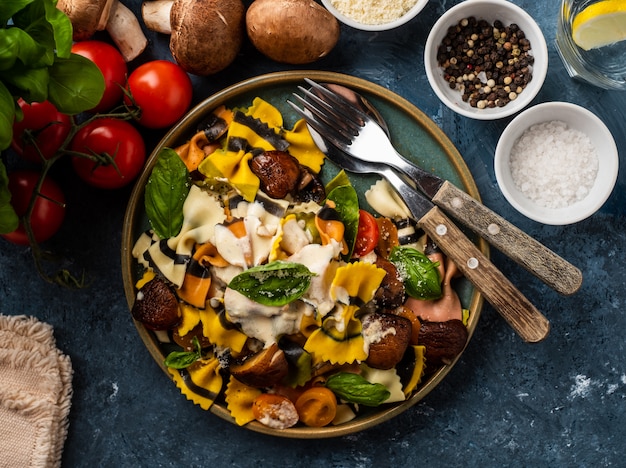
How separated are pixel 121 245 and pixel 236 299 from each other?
17.7 inches

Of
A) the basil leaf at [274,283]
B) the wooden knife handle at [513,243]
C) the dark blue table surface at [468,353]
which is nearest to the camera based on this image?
the basil leaf at [274,283]

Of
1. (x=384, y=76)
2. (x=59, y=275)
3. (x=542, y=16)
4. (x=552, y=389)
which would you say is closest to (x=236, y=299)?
(x=59, y=275)

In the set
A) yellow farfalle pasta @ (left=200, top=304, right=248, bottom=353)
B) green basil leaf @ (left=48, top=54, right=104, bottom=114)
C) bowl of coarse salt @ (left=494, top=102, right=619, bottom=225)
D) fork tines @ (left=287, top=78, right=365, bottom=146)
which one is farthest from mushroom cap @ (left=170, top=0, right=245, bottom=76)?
bowl of coarse salt @ (left=494, top=102, right=619, bottom=225)

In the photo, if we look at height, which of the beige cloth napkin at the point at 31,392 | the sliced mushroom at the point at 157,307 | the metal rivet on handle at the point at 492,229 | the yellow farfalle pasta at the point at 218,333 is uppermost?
the metal rivet on handle at the point at 492,229

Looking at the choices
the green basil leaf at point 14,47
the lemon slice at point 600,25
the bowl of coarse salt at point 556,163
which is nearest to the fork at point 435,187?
the bowl of coarse salt at point 556,163

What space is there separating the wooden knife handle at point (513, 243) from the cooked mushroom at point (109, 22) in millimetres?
1020

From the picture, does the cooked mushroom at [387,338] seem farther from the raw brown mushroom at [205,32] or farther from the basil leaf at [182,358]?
the raw brown mushroom at [205,32]

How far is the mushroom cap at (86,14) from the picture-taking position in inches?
82.0

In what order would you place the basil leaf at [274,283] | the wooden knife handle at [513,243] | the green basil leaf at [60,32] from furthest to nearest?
the wooden knife handle at [513,243] < the basil leaf at [274,283] < the green basil leaf at [60,32]

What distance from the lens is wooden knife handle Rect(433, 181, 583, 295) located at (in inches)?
78.9

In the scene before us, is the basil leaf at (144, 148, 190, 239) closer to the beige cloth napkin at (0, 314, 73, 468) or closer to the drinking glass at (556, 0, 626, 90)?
the beige cloth napkin at (0, 314, 73, 468)

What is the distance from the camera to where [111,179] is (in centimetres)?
210

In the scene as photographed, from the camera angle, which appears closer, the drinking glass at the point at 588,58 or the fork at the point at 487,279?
the fork at the point at 487,279

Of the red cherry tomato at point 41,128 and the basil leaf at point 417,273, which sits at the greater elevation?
the red cherry tomato at point 41,128
